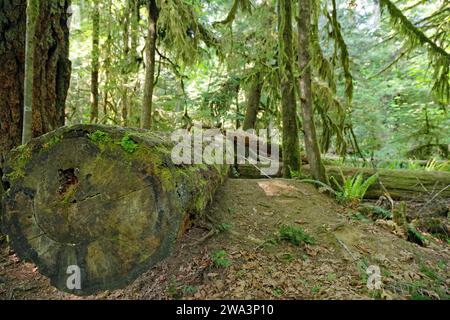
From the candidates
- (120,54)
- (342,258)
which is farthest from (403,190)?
(120,54)

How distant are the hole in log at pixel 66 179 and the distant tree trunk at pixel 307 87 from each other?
14.1 ft

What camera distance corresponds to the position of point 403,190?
242 inches

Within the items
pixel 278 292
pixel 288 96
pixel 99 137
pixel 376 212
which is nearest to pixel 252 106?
pixel 288 96

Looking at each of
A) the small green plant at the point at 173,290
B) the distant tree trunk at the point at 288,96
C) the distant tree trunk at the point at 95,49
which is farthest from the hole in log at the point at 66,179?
the distant tree trunk at the point at 95,49

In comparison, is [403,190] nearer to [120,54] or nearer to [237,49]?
[237,49]

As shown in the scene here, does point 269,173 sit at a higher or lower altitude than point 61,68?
lower

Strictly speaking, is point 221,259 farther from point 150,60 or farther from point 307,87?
point 150,60

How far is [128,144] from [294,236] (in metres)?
2.25

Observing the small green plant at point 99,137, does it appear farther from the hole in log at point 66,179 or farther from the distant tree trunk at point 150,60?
the distant tree trunk at point 150,60

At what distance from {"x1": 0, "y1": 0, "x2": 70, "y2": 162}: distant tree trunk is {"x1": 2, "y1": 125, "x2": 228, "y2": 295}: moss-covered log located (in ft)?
4.53

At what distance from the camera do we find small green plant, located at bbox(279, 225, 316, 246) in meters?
3.64

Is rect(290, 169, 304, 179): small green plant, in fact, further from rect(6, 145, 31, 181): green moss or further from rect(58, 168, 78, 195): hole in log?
rect(6, 145, 31, 181): green moss

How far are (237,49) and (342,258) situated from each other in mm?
6758

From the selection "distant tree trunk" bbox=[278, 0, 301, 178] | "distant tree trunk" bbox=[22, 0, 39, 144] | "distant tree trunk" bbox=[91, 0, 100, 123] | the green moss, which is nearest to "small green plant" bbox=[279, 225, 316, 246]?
"distant tree trunk" bbox=[278, 0, 301, 178]
